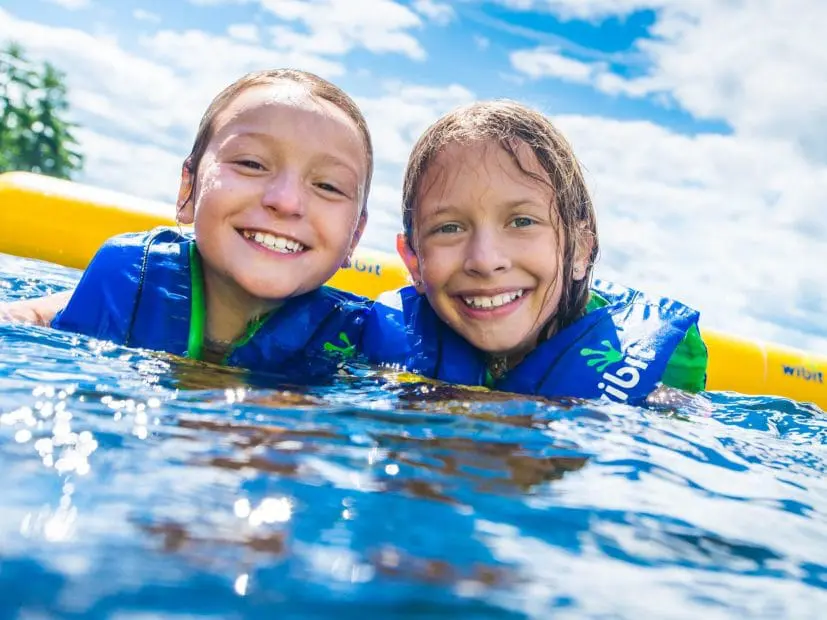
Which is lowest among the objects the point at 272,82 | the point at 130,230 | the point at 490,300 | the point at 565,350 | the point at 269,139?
the point at 565,350

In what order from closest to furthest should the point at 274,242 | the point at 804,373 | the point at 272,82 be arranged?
the point at 274,242
the point at 272,82
the point at 804,373

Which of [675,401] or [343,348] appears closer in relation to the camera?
[675,401]

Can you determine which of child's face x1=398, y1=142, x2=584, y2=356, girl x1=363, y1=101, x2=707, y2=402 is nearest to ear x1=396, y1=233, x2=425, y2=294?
girl x1=363, y1=101, x2=707, y2=402

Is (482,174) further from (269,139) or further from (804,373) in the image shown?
(804,373)

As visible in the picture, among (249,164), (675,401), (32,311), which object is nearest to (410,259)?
(249,164)

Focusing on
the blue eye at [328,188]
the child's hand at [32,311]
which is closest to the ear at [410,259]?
the blue eye at [328,188]

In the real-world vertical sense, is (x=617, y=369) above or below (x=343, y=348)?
above

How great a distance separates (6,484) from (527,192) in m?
1.73

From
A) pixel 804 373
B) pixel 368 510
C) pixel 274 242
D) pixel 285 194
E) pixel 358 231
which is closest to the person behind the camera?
pixel 368 510

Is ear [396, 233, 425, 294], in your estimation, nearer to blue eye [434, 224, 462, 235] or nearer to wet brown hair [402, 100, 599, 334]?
wet brown hair [402, 100, 599, 334]

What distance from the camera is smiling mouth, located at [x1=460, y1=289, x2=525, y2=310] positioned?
2396 mm

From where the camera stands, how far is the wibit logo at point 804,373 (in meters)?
5.72

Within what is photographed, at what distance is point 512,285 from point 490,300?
9cm

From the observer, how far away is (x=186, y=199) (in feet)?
8.68
